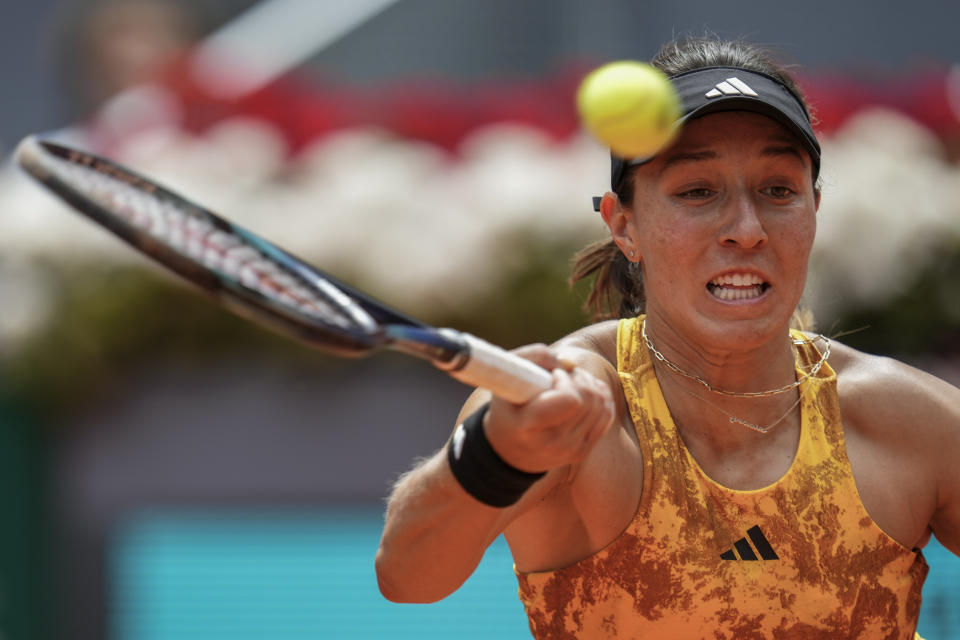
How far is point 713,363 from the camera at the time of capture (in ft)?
8.53

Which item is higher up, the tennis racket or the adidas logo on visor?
the adidas logo on visor

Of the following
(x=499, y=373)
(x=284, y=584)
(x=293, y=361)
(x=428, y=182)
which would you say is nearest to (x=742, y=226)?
(x=499, y=373)

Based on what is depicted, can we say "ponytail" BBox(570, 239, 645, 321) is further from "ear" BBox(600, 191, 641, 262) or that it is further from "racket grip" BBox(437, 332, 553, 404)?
"racket grip" BBox(437, 332, 553, 404)

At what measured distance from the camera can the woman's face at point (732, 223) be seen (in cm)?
244

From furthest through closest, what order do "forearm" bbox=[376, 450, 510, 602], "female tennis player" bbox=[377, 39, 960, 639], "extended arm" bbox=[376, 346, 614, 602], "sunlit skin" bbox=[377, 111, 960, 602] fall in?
"female tennis player" bbox=[377, 39, 960, 639] < "sunlit skin" bbox=[377, 111, 960, 602] < "forearm" bbox=[376, 450, 510, 602] < "extended arm" bbox=[376, 346, 614, 602]

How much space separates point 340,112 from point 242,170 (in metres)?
0.58

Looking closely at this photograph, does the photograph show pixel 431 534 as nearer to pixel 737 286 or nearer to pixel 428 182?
pixel 737 286

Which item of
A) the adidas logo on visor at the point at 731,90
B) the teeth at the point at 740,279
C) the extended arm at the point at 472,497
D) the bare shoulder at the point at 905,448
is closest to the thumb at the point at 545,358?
the extended arm at the point at 472,497

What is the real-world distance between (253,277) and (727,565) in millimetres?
1032

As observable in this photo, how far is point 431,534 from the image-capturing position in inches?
86.5

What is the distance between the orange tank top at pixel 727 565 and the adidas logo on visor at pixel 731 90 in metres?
0.57

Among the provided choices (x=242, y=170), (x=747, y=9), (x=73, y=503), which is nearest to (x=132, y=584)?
(x=73, y=503)

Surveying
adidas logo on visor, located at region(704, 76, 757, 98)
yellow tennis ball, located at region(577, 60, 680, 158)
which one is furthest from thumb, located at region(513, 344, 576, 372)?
adidas logo on visor, located at region(704, 76, 757, 98)

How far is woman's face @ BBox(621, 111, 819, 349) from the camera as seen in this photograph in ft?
8.01
